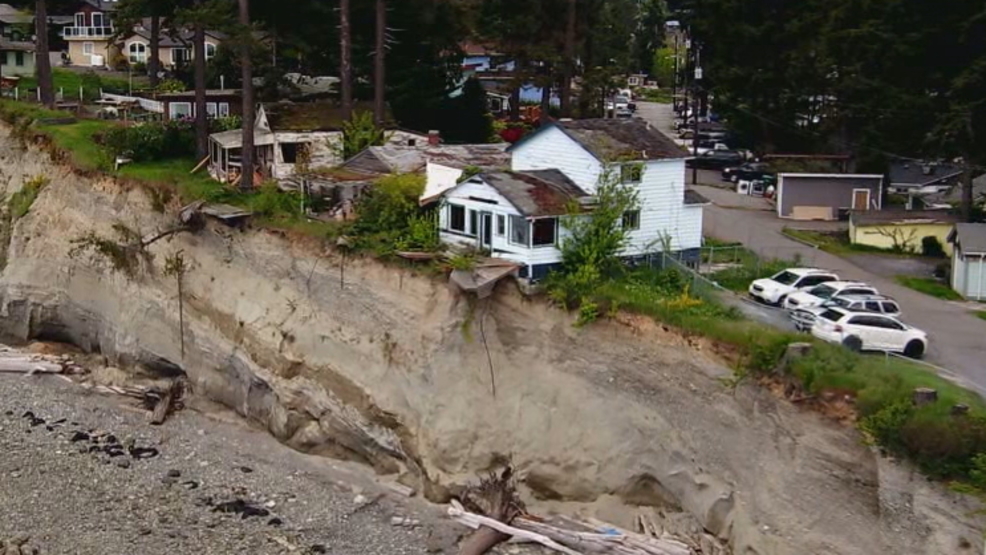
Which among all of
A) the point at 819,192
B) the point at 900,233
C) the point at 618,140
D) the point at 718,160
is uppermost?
the point at 618,140

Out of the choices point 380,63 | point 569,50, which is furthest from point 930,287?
point 380,63

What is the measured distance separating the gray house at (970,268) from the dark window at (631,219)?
9.51 m

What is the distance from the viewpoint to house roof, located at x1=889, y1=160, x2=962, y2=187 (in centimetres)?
5200

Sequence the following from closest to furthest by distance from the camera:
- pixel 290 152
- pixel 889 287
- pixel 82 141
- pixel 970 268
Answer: pixel 970 268, pixel 889 287, pixel 290 152, pixel 82 141

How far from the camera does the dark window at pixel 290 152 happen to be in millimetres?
39594

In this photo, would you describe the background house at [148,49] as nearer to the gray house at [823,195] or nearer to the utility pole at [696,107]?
the utility pole at [696,107]

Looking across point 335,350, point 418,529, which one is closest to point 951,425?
point 418,529

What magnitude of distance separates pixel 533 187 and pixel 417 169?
6.24 m

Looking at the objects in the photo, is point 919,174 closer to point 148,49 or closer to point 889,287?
point 889,287

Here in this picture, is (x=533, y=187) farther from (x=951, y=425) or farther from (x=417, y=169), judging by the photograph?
(x=951, y=425)

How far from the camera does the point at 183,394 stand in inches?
1371

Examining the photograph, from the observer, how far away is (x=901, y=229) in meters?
38.6

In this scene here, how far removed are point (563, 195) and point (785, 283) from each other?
21.2ft

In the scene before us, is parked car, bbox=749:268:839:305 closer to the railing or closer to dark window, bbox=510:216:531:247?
dark window, bbox=510:216:531:247
